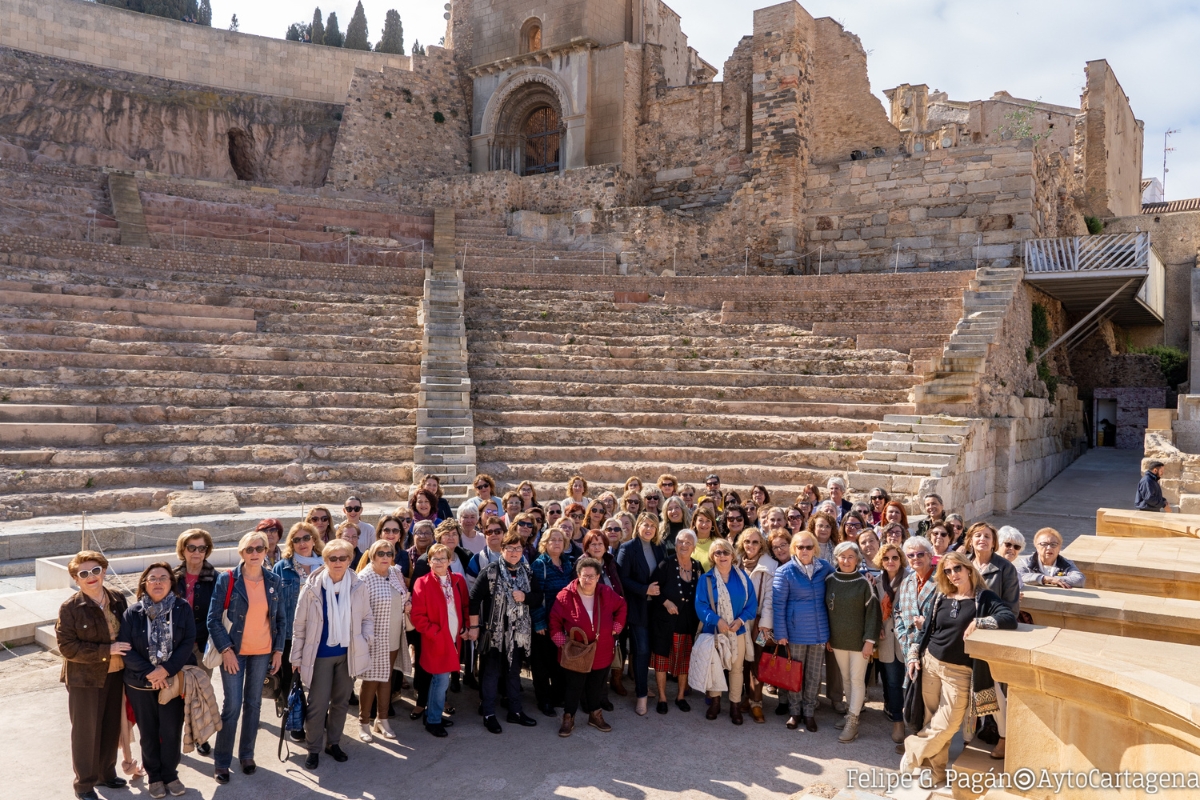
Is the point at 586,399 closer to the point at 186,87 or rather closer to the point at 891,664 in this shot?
the point at 891,664

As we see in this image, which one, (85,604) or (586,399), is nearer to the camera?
(85,604)

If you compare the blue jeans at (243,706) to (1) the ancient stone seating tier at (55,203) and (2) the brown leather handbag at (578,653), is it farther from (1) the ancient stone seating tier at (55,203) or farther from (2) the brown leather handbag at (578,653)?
(1) the ancient stone seating tier at (55,203)

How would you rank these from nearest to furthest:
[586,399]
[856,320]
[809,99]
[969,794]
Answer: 1. [969,794]
2. [586,399]
3. [856,320]
4. [809,99]

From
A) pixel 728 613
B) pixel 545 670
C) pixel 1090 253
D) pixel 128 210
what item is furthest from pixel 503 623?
pixel 128 210

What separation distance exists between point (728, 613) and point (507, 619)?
1.40m

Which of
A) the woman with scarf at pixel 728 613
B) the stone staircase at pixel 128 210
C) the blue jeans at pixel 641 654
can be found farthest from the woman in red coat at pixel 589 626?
the stone staircase at pixel 128 210

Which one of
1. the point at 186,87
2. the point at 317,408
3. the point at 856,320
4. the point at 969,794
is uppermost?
the point at 186,87

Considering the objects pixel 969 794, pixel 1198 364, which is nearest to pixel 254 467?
pixel 969 794

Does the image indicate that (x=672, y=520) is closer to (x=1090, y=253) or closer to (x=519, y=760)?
(x=519, y=760)

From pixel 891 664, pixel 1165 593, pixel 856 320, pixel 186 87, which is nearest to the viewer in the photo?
pixel 1165 593

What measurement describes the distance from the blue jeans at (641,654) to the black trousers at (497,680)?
78cm

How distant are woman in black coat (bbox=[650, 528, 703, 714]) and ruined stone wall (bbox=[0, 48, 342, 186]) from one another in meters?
19.8

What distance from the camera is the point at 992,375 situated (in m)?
12.1

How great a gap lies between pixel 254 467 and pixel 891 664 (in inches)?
289
